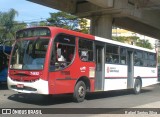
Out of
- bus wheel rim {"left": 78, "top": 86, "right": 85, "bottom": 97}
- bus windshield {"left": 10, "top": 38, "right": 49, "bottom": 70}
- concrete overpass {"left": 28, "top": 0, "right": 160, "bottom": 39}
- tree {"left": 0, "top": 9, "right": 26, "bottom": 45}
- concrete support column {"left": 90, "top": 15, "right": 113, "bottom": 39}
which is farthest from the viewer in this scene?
tree {"left": 0, "top": 9, "right": 26, "bottom": 45}

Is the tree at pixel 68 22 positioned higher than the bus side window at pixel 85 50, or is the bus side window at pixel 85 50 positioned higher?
the tree at pixel 68 22

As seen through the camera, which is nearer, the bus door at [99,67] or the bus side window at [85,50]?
the bus side window at [85,50]

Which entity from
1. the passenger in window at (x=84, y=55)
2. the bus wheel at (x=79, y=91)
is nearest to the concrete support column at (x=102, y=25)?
the passenger in window at (x=84, y=55)

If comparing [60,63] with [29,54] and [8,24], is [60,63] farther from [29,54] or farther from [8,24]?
[8,24]

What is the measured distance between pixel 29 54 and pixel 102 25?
15.7 m

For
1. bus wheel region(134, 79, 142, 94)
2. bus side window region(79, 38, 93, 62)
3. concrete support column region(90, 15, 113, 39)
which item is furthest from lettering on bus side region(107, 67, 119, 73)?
concrete support column region(90, 15, 113, 39)

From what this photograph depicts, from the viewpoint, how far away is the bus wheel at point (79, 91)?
1438 cm

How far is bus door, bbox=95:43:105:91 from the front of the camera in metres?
16.2

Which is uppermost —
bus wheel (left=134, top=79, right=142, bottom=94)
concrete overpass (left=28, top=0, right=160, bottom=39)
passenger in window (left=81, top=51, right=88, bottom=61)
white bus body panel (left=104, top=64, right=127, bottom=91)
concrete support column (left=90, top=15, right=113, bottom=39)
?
concrete overpass (left=28, top=0, right=160, bottom=39)

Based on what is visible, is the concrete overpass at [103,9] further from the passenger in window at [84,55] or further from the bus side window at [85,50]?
the passenger in window at [84,55]

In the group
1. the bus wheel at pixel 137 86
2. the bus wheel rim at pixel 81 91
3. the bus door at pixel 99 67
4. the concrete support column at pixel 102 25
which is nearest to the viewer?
the bus wheel rim at pixel 81 91

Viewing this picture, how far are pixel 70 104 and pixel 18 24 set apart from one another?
35.0m

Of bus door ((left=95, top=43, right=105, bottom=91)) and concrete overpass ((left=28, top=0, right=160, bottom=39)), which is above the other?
concrete overpass ((left=28, top=0, right=160, bottom=39))

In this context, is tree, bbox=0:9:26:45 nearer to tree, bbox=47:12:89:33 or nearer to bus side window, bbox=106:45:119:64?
tree, bbox=47:12:89:33
